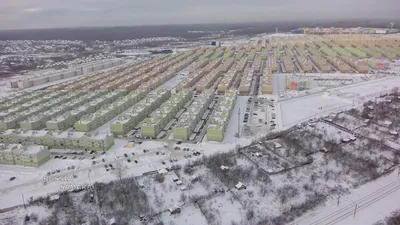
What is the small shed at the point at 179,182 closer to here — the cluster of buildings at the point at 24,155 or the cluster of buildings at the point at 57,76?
the cluster of buildings at the point at 24,155

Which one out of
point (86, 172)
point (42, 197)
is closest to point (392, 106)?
point (86, 172)

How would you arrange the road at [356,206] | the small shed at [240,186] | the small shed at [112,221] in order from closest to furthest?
1. the small shed at [112,221]
2. the road at [356,206]
3. the small shed at [240,186]

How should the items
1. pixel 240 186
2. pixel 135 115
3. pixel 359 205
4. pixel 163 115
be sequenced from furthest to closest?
1. pixel 135 115
2. pixel 163 115
3. pixel 240 186
4. pixel 359 205

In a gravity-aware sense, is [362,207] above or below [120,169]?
below

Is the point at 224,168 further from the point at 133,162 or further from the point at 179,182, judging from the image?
the point at 133,162

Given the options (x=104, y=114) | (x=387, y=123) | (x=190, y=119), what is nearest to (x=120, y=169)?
(x=190, y=119)

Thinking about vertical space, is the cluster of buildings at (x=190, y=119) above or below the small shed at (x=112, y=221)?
above

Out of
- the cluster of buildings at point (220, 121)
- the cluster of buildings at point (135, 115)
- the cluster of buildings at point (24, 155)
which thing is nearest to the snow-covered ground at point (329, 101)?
the cluster of buildings at point (220, 121)

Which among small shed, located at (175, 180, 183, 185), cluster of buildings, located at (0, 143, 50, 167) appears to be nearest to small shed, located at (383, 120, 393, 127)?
small shed, located at (175, 180, 183, 185)

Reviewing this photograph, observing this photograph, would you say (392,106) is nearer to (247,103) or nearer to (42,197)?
(247,103)

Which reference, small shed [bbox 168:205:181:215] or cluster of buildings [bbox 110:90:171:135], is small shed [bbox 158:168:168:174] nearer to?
small shed [bbox 168:205:181:215]
